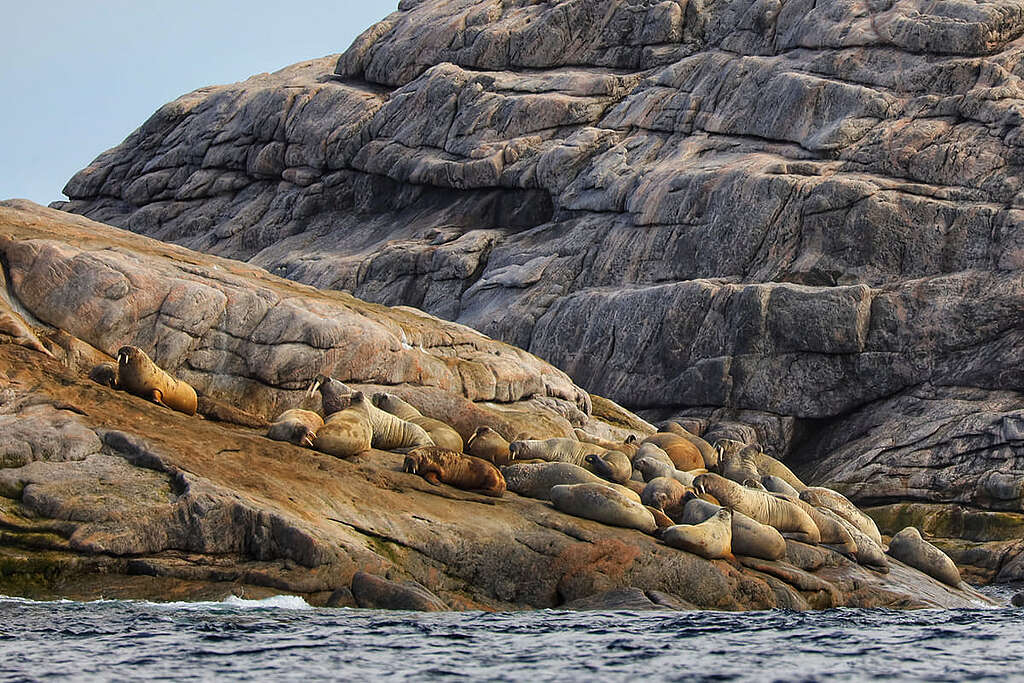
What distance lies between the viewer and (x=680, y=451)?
2733 cm

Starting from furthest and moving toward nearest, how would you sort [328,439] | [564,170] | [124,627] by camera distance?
1. [564,170]
2. [328,439]
3. [124,627]

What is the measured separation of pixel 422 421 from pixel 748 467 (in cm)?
778

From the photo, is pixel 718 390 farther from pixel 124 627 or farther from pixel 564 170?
pixel 124 627

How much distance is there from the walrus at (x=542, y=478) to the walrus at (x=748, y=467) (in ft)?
21.3

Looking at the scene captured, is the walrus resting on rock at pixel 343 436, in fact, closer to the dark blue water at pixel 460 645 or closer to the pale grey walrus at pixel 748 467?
the dark blue water at pixel 460 645

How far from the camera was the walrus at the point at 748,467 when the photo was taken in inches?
1073

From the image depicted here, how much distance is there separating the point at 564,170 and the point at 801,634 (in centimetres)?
3945

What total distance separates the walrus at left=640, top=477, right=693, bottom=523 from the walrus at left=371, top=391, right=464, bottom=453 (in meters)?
3.65

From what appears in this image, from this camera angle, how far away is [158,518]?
53.7 ft

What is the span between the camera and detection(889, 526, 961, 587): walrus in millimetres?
23984

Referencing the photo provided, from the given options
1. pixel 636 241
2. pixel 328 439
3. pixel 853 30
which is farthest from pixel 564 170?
pixel 328 439

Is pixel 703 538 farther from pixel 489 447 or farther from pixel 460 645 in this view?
pixel 460 645

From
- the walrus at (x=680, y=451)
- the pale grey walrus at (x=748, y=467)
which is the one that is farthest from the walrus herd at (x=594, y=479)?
the pale grey walrus at (x=748, y=467)

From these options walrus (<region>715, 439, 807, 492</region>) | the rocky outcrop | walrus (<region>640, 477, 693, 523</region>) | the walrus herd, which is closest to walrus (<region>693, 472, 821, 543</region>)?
the walrus herd
